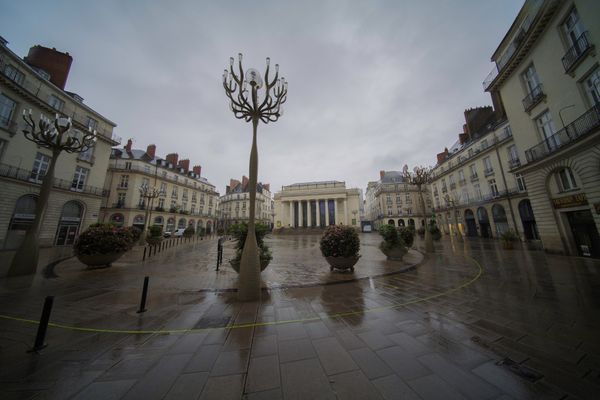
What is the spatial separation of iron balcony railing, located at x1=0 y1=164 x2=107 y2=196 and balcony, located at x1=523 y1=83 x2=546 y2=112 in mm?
36606

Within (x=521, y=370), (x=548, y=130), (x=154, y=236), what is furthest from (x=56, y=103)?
(x=548, y=130)

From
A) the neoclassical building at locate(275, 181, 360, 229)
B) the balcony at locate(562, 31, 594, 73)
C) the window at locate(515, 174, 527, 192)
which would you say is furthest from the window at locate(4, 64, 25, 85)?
the window at locate(515, 174, 527, 192)

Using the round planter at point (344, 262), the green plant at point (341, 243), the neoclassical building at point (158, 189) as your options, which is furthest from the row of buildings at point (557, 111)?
the neoclassical building at point (158, 189)

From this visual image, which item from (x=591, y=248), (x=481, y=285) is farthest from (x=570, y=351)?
(x=591, y=248)

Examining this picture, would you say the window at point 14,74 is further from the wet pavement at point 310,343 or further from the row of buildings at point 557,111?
the row of buildings at point 557,111

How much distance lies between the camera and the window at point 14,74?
14.4 m

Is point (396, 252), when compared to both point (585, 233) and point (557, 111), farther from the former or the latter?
point (557, 111)

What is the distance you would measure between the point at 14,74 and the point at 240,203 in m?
43.3

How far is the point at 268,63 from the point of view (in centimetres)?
575

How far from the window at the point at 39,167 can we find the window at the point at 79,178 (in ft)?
8.55

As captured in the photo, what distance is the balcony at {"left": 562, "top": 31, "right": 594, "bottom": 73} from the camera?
854 centimetres

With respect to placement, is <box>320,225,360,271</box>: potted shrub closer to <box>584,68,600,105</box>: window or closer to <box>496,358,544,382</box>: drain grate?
<box>496,358,544,382</box>: drain grate

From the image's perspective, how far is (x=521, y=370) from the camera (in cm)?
221

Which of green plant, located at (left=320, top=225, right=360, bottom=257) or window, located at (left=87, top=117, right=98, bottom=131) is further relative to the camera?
window, located at (left=87, top=117, right=98, bottom=131)
